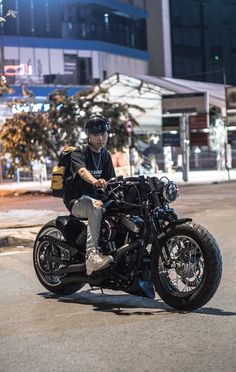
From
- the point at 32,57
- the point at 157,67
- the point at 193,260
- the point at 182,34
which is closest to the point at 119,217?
the point at 193,260

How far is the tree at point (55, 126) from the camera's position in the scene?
82.4 ft

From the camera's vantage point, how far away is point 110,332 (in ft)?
18.1

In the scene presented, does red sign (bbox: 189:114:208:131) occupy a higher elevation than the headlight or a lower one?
higher

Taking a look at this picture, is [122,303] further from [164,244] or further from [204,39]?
[204,39]

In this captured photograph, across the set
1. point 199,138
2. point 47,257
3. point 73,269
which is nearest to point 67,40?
point 199,138

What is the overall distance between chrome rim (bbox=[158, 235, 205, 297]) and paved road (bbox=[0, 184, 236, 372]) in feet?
0.82

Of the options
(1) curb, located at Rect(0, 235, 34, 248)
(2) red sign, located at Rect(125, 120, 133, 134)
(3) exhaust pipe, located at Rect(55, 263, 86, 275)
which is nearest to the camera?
(3) exhaust pipe, located at Rect(55, 263, 86, 275)

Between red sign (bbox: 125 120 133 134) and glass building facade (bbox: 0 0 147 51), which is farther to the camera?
glass building facade (bbox: 0 0 147 51)

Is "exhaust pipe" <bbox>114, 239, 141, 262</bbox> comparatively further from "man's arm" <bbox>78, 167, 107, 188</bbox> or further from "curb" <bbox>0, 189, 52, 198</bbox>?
"curb" <bbox>0, 189, 52, 198</bbox>

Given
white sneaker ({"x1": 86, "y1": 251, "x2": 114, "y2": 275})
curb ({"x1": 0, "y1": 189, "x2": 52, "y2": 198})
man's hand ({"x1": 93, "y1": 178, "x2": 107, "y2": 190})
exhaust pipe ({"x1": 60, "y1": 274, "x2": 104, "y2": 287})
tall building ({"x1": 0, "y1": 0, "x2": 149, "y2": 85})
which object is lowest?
curb ({"x1": 0, "y1": 189, "x2": 52, "y2": 198})

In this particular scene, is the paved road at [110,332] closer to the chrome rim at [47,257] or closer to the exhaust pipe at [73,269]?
the chrome rim at [47,257]

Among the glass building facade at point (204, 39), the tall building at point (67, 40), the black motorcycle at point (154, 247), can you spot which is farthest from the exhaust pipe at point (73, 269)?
the glass building facade at point (204, 39)

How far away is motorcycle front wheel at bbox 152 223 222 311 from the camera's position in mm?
5773

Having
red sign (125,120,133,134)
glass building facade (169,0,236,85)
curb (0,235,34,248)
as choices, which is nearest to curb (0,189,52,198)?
red sign (125,120,133,134)
